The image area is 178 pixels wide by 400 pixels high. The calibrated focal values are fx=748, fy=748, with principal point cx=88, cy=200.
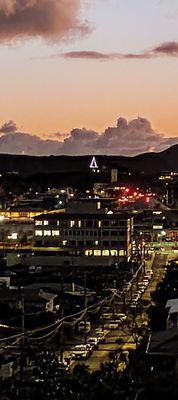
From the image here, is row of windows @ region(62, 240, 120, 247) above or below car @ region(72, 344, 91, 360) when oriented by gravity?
above

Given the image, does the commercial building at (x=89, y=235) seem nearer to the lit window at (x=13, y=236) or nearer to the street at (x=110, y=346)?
the lit window at (x=13, y=236)

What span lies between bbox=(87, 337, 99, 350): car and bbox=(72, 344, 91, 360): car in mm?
63

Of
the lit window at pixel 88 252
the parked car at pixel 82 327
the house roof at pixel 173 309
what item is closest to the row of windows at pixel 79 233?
the lit window at pixel 88 252

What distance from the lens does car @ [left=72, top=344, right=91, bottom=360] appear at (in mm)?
7703

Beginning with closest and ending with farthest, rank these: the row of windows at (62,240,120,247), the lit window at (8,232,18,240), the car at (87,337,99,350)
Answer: the car at (87,337,99,350), the row of windows at (62,240,120,247), the lit window at (8,232,18,240)

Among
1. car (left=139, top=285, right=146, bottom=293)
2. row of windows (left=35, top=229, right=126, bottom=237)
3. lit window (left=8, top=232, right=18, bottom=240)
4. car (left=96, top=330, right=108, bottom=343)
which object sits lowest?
car (left=96, top=330, right=108, bottom=343)

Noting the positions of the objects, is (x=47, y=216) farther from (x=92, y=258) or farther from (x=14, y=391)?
(x=14, y=391)

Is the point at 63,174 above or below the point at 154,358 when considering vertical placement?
above

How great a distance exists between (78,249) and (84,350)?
9.89m

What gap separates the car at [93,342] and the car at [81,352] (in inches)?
2.5

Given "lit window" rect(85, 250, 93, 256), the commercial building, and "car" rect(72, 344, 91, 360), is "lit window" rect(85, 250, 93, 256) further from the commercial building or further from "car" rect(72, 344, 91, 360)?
"car" rect(72, 344, 91, 360)

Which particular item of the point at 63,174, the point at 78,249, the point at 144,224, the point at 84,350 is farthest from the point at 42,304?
the point at 63,174

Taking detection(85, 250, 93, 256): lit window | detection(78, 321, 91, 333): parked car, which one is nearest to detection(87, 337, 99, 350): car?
detection(78, 321, 91, 333): parked car

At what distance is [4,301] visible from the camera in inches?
403
